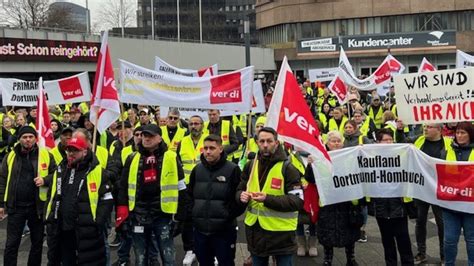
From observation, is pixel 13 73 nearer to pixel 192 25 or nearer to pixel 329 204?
pixel 329 204

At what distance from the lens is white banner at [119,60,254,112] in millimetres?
8039

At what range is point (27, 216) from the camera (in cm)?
657

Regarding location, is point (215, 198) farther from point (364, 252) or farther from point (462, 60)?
point (462, 60)

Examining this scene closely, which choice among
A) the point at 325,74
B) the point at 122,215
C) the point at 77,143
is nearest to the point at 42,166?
the point at 77,143

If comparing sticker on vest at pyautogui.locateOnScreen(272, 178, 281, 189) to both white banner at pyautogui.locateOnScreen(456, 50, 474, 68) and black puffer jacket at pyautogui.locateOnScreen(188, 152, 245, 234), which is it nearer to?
black puffer jacket at pyautogui.locateOnScreen(188, 152, 245, 234)

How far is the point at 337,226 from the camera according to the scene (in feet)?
20.9

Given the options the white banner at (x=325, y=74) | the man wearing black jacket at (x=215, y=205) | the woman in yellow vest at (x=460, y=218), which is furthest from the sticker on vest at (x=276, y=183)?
the white banner at (x=325, y=74)

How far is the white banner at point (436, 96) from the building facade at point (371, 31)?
4203 cm

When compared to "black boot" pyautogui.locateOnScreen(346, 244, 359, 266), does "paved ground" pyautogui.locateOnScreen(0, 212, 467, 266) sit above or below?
below

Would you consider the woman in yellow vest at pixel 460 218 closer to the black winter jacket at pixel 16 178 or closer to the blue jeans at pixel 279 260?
the blue jeans at pixel 279 260

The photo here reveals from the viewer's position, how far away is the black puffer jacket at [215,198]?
5539mm

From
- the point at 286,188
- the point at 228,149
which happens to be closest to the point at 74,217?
the point at 286,188

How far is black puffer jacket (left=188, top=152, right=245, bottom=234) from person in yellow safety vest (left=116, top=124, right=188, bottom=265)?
0.39 metres

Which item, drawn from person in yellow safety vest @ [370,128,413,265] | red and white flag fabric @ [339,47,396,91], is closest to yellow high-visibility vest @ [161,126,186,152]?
person in yellow safety vest @ [370,128,413,265]
